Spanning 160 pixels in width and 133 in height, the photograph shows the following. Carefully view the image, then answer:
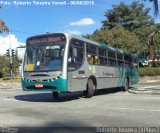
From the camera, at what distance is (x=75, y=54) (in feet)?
58.2

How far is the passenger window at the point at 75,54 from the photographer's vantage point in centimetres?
1727

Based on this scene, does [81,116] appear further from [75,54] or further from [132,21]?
[132,21]

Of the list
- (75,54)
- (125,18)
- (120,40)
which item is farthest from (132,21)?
(75,54)

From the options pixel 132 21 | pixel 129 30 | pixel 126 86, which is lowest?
pixel 126 86

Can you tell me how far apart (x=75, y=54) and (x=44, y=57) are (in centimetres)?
143

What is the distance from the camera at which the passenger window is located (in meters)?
17.3

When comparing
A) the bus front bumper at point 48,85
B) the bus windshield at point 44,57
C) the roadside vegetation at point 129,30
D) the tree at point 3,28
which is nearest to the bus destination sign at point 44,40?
the bus windshield at point 44,57

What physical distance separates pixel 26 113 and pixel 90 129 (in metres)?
3.88

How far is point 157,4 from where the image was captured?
19.2 m

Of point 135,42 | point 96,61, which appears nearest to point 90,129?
point 96,61

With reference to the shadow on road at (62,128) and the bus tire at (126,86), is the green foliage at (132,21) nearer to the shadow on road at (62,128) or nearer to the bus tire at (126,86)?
the bus tire at (126,86)

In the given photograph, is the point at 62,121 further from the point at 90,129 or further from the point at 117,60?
the point at 117,60

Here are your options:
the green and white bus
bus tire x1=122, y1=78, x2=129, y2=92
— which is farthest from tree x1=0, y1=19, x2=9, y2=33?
the green and white bus

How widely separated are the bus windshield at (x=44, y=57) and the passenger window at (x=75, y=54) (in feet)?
1.49
